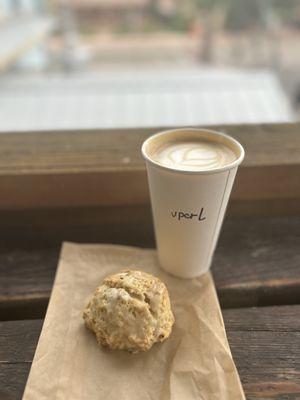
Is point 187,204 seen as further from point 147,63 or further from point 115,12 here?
point 115,12

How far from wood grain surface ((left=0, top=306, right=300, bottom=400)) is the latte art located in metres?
0.20

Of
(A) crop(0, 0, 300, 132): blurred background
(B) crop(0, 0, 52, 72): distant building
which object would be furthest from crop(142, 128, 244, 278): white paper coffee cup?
(B) crop(0, 0, 52, 72): distant building

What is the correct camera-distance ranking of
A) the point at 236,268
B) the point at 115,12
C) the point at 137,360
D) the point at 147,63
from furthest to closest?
→ the point at 115,12, the point at 147,63, the point at 236,268, the point at 137,360

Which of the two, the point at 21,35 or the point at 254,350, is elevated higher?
the point at 254,350

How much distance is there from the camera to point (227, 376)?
1.39 ft

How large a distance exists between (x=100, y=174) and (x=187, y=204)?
179mm

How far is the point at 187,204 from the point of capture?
1.62 ft

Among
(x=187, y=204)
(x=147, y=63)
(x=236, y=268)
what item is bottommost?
(x=147, y=63)

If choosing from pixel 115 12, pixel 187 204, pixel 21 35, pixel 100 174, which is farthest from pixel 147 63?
pixel 187 204

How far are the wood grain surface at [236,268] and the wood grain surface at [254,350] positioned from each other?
0.03m

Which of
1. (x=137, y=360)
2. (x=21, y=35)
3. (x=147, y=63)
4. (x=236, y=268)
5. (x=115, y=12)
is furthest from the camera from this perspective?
(x=115, y=12)

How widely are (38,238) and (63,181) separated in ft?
0.37

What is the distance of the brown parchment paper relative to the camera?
41 centimetres

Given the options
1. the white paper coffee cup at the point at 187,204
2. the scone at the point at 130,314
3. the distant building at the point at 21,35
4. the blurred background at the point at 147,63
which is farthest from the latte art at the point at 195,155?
the distant building at the point at 21,35
